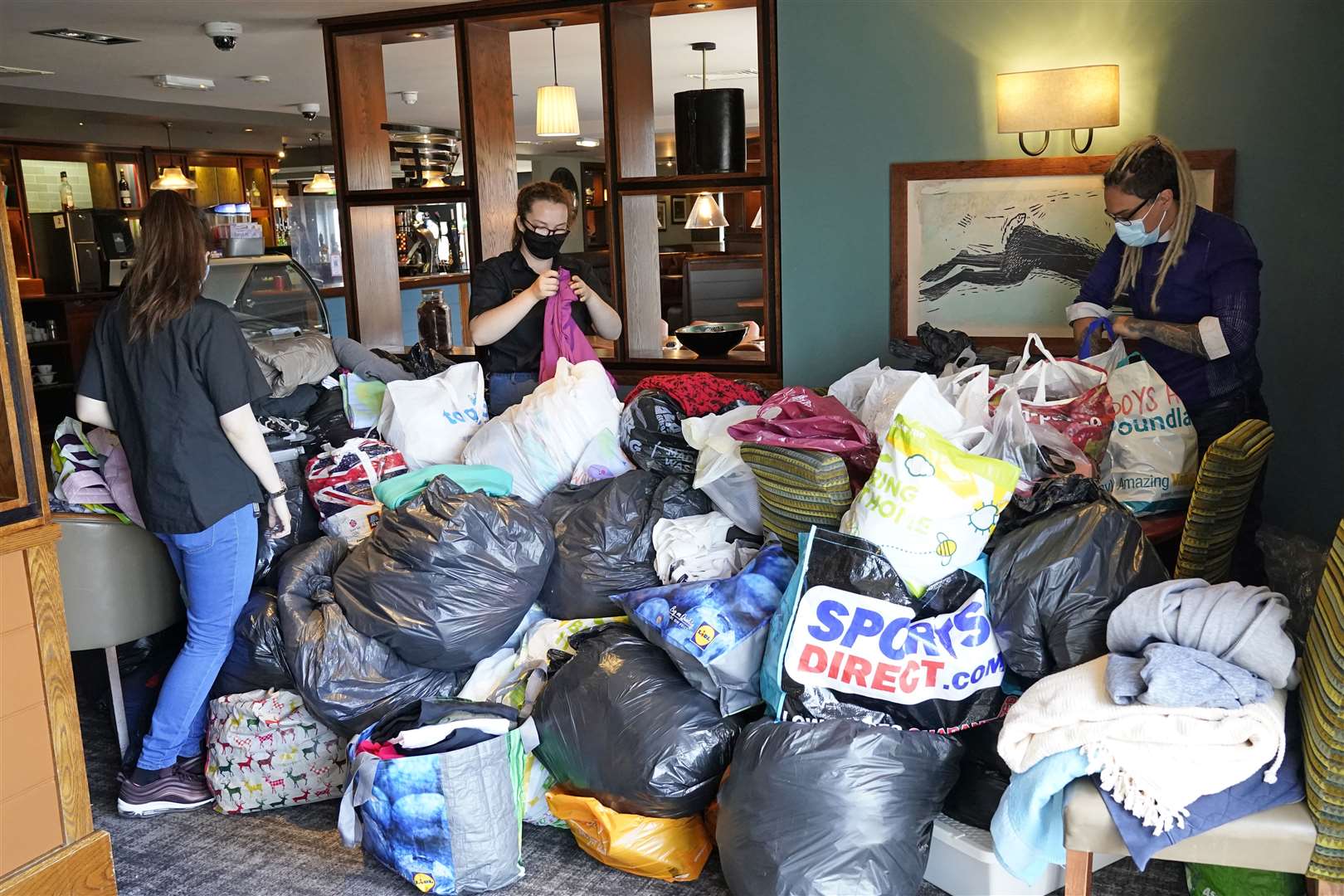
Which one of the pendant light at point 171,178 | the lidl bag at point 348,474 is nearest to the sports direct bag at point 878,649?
the lidl bag at point 348,474

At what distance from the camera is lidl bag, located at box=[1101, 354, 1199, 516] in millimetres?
2609

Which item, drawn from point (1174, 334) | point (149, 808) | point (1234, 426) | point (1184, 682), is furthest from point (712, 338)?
point (1184, 682)

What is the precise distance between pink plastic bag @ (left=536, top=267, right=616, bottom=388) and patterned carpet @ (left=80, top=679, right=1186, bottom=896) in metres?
1.35

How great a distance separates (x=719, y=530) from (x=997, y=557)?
2.35 ft

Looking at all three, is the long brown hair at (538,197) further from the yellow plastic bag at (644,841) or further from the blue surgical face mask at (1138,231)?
the yellow plastic bag at (644,841)

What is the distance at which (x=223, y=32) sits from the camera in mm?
4531

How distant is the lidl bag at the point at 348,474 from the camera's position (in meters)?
3.09

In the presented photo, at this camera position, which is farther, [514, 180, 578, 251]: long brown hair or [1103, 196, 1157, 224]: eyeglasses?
[514, 180, 578, 251]: long brown hair

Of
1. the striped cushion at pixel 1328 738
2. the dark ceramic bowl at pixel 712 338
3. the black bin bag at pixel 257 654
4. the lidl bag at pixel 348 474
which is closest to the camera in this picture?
the striped cushion at pixel 1328 738

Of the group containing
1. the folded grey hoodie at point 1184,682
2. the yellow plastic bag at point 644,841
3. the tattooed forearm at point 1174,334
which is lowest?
the yellow plastic bag at point 644,841

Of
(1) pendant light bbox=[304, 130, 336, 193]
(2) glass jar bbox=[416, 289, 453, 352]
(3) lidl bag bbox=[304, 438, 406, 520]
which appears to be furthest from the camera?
(1) pendant light bbox=[304, 130, 336, 193]

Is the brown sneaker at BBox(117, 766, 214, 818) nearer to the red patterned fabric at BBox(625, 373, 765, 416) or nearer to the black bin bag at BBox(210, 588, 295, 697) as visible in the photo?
the black bin bag at BBox(210, 588, 295, 697)

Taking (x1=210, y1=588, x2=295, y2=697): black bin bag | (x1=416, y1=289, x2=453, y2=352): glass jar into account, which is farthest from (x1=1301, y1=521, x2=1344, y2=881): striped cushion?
(x1=416, y1=289, x2=453, y2=352): glass jar

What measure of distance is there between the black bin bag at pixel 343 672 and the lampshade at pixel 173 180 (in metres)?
6.69
